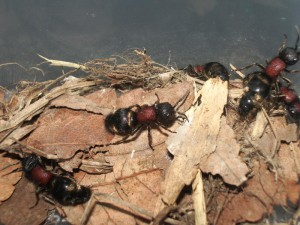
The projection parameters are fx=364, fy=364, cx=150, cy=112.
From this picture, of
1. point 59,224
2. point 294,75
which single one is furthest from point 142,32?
point 59,224

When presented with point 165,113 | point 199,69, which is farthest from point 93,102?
point 199,69

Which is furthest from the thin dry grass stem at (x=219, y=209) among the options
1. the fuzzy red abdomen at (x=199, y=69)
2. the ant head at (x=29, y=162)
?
the ant head at (x=29, y=162)

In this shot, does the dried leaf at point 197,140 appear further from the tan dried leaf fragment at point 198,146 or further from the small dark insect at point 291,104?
the small dark insect at point 291,104

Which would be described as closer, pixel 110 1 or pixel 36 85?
pixel 36 85

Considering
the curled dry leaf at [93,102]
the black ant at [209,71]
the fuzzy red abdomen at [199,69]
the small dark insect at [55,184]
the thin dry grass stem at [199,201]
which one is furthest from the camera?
the fuzzy red abdomen at [199,69]

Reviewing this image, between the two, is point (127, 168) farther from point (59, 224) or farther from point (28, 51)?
point (28, 51)

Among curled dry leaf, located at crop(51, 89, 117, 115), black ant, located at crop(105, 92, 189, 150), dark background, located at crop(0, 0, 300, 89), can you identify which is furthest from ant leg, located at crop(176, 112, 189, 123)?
dark background, located at crop(0, 0, 300, 89)
